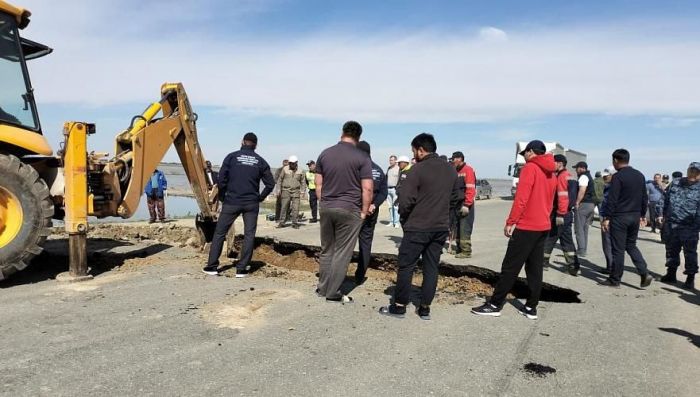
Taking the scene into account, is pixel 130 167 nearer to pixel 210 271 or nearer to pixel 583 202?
pixel 210 271

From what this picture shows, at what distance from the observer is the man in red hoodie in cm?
508

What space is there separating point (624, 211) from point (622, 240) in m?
0.41

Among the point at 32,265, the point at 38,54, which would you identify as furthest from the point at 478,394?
the point at 38,54

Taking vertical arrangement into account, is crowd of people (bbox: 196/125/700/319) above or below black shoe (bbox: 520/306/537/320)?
above

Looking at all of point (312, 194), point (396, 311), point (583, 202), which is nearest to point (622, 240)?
point (583, 202)

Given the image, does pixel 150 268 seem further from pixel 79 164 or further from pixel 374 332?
pixel 374 332

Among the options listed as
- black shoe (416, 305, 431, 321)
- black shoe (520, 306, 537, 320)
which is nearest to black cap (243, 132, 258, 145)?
black shoe (416, 305, 431, 321)

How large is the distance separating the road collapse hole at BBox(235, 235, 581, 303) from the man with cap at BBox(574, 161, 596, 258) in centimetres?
308

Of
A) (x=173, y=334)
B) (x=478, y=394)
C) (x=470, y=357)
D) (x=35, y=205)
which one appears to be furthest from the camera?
(x=35, y=205)

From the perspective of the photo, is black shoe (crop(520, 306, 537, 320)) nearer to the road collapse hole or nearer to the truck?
the road collapse hole

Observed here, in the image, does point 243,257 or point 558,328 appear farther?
point 243,257

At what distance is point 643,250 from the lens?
11031 mm

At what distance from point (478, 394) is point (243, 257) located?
4241 millimetres

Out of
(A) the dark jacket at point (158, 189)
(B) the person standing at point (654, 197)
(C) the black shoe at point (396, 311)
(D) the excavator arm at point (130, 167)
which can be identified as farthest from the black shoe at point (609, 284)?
(A) the dark jacket at point (158, 189)
